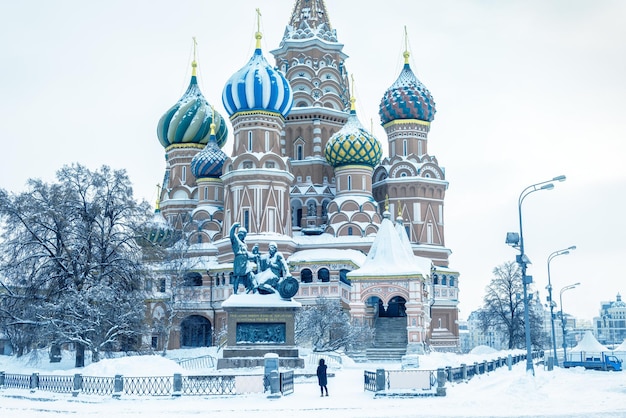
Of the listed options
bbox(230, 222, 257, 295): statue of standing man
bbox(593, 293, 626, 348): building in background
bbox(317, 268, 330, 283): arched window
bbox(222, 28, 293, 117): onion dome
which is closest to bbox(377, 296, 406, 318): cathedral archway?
bbox(317, 268, 330, 283): arched window

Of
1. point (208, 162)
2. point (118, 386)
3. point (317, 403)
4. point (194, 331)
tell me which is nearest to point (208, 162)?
point (208, 162)

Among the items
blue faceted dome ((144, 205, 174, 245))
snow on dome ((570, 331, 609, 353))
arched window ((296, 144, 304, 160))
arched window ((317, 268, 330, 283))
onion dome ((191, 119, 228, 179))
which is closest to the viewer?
arched window ((317, 268, 330, 283))

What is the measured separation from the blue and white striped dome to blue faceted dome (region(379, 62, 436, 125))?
29.3 ft

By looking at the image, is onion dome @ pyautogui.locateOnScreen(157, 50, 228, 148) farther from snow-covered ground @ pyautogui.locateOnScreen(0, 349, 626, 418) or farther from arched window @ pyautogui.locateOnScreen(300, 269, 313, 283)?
snow-covered ground @ pyautogui.locateOnScreen(0, 349, 626, 418)

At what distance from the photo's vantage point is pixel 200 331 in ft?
153

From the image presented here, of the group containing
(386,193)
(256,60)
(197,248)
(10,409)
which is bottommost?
(10,409)

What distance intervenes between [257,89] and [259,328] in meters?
22.3

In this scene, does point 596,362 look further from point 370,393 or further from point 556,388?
point 370,393

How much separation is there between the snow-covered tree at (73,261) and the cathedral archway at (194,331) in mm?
14773

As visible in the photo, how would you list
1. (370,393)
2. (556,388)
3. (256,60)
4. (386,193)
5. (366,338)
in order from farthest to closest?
1. (386,193)
2. (256,60)
3. (366,338)
4. (556,388)
5. (370,393)

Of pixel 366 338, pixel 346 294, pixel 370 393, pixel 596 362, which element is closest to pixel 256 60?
pixel 346 294

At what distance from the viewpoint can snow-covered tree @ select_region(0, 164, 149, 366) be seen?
29016mm

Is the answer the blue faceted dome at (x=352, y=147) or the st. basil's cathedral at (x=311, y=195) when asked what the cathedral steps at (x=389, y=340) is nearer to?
the st. basil's cathedral at (x=311, y=195)

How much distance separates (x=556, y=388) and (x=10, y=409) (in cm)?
1637
